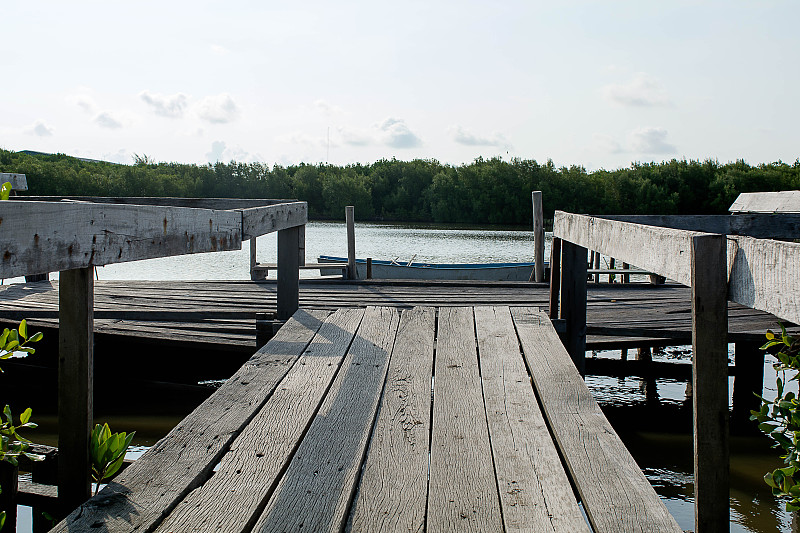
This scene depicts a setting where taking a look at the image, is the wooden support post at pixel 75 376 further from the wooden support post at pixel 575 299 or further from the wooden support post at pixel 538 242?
the wooden support post at pixel 538 242

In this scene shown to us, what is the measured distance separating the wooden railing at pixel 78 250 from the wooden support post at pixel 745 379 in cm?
595

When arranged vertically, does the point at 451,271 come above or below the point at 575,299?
below

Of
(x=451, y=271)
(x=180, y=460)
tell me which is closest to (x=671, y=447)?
(x=180, y=460)

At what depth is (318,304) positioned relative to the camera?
297 inches

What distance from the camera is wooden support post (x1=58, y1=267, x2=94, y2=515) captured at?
6.98ft

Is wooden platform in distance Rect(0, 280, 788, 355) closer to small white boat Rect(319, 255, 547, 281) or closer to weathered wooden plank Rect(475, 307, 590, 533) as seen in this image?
weathered wooden plank Rect(475, 307, 590, 533)

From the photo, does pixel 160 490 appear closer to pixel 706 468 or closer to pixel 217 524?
pixel 217 524

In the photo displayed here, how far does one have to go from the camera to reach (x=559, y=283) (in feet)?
17.2

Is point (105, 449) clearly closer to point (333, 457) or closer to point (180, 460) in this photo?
point (180, 460)

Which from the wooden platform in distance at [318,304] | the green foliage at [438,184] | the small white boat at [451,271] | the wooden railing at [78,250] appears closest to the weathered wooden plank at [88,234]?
the wooden railing at [78,250]

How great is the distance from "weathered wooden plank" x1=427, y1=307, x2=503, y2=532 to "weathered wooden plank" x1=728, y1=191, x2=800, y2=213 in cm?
412

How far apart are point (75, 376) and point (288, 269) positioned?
252cm

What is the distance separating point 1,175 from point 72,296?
219 inches

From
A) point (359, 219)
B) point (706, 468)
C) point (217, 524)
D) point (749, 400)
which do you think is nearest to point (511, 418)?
point (706, 468)
